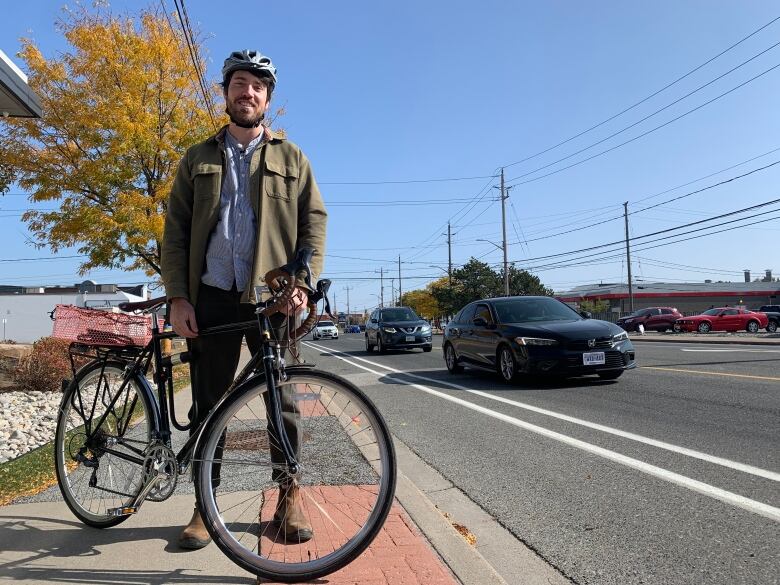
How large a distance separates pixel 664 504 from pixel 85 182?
1311cm

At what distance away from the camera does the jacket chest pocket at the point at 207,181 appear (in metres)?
3.08

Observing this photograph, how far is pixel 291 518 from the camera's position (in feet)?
9.47

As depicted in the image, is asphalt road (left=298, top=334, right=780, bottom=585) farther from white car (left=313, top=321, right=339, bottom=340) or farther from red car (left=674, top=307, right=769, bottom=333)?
white car (left=313, top=321, right=339, bottom=340)

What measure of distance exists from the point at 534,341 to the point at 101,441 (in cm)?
753

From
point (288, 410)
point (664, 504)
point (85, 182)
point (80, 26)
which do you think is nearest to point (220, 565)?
point (288, 410)

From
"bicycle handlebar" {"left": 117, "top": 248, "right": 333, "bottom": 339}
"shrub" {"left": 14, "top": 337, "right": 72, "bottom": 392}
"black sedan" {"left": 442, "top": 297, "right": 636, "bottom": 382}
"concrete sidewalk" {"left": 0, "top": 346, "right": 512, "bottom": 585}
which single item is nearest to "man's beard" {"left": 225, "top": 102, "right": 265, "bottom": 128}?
"bicycle handlebar" {"left": 117, "top": 248, "right": 333, "bottom": 339}

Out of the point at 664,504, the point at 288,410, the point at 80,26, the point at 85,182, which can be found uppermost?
the point at 80,26

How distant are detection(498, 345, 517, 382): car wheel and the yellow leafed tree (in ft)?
25.6

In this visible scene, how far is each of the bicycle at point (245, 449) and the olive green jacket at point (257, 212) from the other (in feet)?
0.98

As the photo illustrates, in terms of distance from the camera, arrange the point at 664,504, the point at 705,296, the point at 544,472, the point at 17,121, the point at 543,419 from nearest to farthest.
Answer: the point at 664,504 → the point at 544,472 → the point at 543,419 → the point at 17,121 → the point at 705,296

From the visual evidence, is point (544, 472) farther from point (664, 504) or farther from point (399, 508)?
point (399, 508)

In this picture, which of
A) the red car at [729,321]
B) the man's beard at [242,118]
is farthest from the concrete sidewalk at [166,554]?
the red car at [729,321]

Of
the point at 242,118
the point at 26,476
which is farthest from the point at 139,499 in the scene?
the point at 26,476

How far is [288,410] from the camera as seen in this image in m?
2.78
